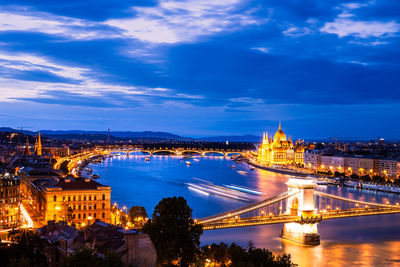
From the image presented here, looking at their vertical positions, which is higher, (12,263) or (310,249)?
(12,263)

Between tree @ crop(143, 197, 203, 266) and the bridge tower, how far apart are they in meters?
7.09

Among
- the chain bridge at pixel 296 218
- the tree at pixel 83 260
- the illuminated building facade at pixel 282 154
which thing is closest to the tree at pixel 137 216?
the chain bridge at pixel 296 218

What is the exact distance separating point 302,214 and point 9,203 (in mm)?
11701

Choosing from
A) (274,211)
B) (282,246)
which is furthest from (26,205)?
(282,246)

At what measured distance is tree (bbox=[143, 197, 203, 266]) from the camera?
41.3 ft

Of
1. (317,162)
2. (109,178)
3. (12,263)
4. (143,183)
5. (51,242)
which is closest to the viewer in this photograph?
(12,263)

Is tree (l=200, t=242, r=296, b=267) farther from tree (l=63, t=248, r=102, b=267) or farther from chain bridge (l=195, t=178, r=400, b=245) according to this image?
chain bridge (l=195, t=178, r=400, b=245)

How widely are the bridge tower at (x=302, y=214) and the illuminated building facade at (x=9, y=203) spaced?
10748 mm

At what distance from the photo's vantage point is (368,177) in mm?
47094

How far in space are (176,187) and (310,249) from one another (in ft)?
73.6

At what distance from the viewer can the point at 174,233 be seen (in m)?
13.0

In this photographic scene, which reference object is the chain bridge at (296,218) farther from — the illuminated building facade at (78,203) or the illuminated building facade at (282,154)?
the illuminated building facade at (282,154)

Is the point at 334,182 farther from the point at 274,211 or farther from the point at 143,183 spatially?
the point at 274,211

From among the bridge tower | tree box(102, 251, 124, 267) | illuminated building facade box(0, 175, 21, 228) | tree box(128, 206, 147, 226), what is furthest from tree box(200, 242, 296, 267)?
illuminated building facade box(0, 175, 21, 228)
